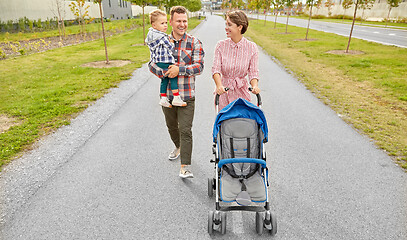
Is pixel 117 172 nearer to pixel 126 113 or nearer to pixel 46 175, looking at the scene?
pixel 46 175

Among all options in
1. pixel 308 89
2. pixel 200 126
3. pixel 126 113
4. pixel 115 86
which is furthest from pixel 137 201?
pixel 308 89

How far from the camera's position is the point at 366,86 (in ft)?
28.0

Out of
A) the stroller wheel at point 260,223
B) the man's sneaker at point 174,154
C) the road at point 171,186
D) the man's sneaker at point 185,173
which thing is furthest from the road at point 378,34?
the stroller wheel at point 260,223

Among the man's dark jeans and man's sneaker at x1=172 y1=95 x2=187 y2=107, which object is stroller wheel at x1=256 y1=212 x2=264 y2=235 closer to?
the man's dark jeans

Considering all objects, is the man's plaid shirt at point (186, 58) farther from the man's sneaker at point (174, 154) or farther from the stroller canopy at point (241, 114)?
the man's sneaker at point (174, 154)

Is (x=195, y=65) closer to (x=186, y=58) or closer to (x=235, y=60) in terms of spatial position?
(x=186, y=58)

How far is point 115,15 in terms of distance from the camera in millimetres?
47156

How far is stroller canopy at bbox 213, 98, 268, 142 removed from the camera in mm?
2947

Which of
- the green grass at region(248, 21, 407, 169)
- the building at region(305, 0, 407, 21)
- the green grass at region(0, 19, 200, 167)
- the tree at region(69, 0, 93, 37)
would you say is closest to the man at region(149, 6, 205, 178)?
the green grass at region(0, 19, 200, 167)

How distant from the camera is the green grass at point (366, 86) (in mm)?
5344

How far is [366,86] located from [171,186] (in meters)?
7.71

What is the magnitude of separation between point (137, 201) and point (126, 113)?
3386 mm

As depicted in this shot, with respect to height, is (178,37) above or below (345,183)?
above

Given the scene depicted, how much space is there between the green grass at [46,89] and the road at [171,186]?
20.3 inches
